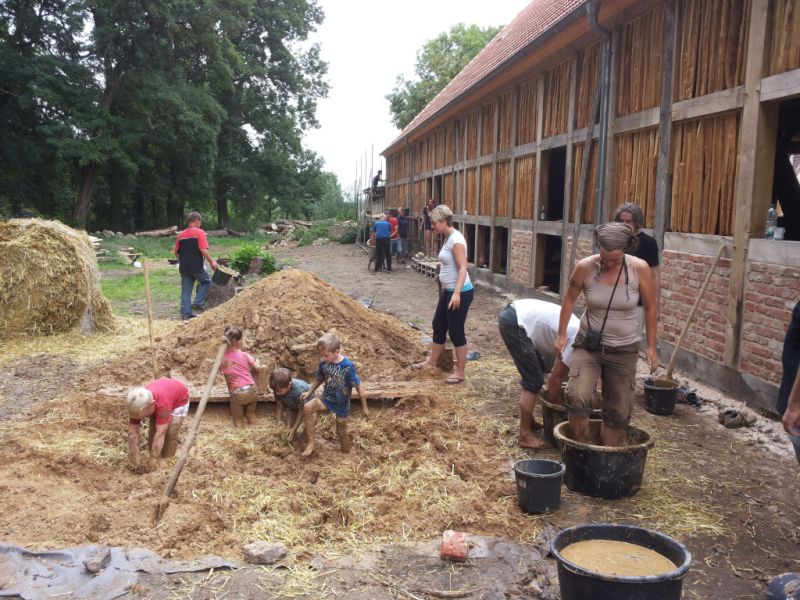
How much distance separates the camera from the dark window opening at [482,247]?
17.8m

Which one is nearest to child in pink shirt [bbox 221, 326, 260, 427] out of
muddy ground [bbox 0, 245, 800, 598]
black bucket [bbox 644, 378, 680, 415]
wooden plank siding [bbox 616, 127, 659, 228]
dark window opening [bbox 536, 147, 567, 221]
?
muddy ground [bbox 0, 245, 800, 598]

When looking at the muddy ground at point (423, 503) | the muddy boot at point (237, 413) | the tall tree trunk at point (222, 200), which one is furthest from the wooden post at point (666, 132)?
the tall tree trunk at point (222, 200)

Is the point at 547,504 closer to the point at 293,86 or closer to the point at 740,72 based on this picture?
the point at 740,72

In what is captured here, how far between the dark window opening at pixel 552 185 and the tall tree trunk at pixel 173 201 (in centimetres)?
2868

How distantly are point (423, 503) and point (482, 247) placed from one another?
13959mm

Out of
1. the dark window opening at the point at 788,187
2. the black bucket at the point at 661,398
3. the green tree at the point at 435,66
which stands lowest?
the black bucket at the point at 661,398

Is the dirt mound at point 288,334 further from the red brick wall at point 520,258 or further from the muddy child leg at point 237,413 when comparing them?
the red brick wall at point 520,258

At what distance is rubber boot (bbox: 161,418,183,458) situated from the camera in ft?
17.2

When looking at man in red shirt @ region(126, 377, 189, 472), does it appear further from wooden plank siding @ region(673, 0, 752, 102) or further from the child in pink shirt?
wooden plank siding @ region(673, 0, 752, 102)

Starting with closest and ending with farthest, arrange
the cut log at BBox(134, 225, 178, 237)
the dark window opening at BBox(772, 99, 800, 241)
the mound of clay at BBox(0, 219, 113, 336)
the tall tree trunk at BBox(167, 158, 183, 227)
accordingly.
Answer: the dark window opening at BBox(772, 99, 800, 241), the mound of clay at BBox(0, 219, 113, 336), the cut log at BBox(134, 225, 178, 237), the tall tree trunk at BBox(167, 158, 183, 227)

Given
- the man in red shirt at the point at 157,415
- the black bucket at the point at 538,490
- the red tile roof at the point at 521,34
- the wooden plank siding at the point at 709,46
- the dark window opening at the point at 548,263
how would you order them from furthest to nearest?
the dark window opening at the point at 548,263, the red tile roof at the point at 521,34, the wooden plank siding at the point at 709,46, the man in red shirt at the point at 157,415, the black bucket at the point at 538,490

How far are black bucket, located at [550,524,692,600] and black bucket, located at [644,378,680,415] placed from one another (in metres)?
3.32

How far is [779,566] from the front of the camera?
3.71 meters

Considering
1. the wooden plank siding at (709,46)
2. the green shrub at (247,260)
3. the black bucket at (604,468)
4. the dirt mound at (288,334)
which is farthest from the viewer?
the green shrub at (247,260)
